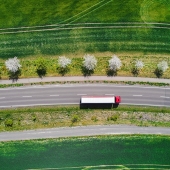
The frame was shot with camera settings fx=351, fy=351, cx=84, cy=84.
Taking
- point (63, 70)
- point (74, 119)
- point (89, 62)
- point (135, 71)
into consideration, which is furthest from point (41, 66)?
point (135, 71)

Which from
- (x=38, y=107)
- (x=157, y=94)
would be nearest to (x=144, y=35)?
(x=157, y=94)

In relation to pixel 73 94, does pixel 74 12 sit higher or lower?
higher

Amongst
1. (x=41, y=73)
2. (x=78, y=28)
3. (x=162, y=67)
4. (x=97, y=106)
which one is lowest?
(x=97, y=106)

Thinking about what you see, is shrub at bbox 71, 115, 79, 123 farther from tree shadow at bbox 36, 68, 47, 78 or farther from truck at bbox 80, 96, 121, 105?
tree shadow at bbox 36, 68, 47, 78

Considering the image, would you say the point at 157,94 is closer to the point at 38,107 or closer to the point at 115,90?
the point at 115,90

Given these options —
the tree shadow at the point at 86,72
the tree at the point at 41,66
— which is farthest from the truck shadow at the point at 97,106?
the tree at the point at 41,66

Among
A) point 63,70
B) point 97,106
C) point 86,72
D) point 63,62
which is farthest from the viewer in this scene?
point 86,72

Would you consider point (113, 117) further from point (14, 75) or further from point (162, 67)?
point (14, 75)
